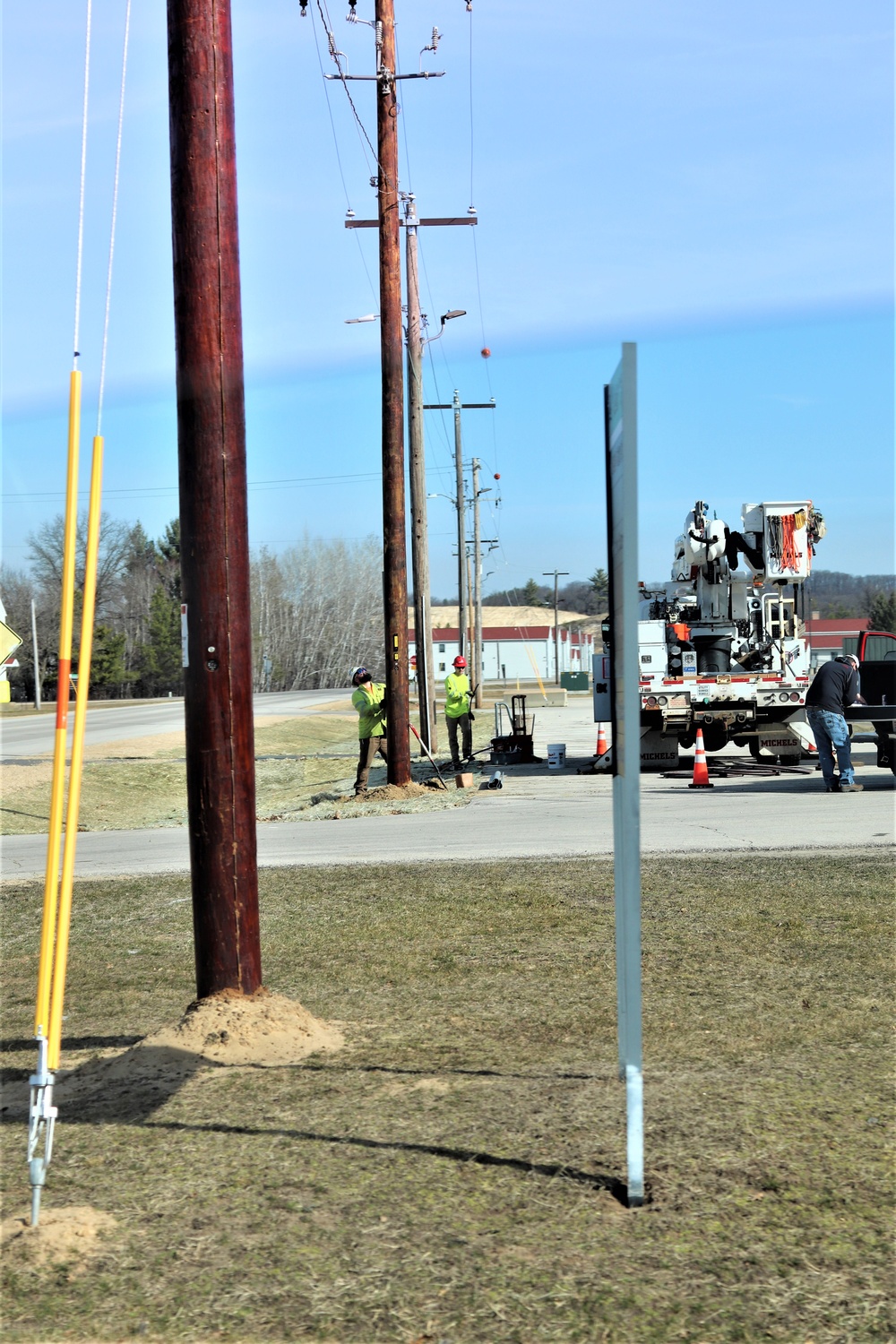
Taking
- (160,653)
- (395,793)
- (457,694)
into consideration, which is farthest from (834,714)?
(160,653)

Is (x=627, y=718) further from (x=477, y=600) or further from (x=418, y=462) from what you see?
(x=477, y=600)

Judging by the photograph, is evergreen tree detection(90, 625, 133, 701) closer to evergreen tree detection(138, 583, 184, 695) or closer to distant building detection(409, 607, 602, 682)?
evergreen tree detection(138, 583, 184, 695)

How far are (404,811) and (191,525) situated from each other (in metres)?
10.8

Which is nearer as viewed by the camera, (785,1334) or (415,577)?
(785,1334)

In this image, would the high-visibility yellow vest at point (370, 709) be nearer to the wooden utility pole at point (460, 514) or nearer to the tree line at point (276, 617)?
the wooden utility pole at point (460, 514)

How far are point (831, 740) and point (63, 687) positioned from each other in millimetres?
13241

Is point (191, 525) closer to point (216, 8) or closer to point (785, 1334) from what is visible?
point (216, 8)

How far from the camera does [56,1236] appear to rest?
3.82 metres

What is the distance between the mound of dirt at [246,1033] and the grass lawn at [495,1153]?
0.16m

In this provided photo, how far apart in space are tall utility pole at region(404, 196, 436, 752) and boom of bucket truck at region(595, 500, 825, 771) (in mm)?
5228

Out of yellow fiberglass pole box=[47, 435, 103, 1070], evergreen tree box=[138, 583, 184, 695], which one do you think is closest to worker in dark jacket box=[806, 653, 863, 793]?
yellow fiberglass pole box=[47, 435, 103, 1070]

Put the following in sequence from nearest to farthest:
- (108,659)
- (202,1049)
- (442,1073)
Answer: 1. (442,1073)
2. (202,1049)
3. (108,659)

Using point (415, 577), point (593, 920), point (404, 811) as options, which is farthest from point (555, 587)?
point (593, 920)

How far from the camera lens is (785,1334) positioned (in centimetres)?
316
